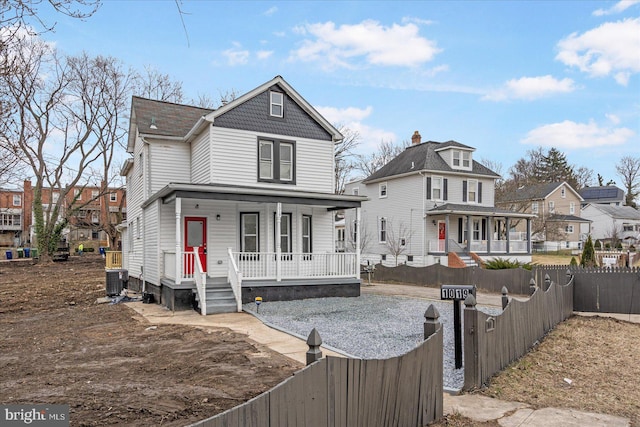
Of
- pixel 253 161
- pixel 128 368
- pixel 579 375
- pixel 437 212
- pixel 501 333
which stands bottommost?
pixel 579 375

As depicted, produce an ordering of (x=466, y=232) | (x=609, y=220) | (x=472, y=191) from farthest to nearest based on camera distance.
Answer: (x=609, y=220) < (x=472, y=191) < (x=466, y=232)

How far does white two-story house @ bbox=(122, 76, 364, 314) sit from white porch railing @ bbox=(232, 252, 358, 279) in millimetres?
35

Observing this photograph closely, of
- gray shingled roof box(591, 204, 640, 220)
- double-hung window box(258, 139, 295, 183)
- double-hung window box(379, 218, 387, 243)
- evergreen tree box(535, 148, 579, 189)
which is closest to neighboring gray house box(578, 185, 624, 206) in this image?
evergreen tree box(535, 148, 579, 189)

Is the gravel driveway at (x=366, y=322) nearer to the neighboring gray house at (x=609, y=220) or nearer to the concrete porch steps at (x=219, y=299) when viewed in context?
the concrete porch steps at (x=219, y=299)

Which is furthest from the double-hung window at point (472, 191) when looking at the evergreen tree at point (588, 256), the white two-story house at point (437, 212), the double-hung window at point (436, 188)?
the evergreen tree at point (588, 256)

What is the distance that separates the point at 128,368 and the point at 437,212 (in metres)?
23.3

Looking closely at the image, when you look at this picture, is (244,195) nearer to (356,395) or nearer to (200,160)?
(200,160)

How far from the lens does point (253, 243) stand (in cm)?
1567

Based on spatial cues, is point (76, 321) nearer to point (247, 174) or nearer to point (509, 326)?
point (247, 174)

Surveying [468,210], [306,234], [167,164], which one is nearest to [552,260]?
[468,210]

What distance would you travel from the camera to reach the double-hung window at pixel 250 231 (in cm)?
1555

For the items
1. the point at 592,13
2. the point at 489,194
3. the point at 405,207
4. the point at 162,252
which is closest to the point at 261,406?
the point at 162,252

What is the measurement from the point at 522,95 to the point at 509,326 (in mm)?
20661

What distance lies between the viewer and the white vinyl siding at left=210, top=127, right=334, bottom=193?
14.9m
